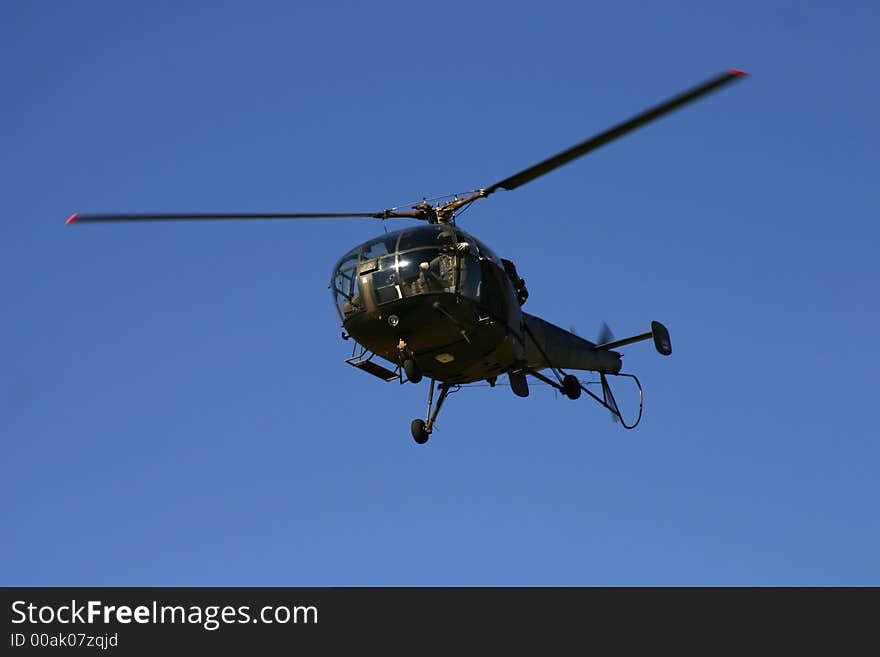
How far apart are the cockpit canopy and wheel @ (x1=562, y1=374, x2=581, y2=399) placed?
22.4 feet

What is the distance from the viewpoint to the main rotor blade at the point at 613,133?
2912 centimetres

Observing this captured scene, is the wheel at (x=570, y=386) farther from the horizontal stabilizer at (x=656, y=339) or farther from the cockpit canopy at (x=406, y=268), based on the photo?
the cockpit canopy at (x=406, y=268)

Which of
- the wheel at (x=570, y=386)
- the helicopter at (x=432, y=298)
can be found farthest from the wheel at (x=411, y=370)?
the wheel at (x=570, y=386)

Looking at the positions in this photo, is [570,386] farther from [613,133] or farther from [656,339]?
[613,133]

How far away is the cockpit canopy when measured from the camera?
3444cm

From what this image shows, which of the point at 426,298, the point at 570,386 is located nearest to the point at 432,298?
the point at 426,298

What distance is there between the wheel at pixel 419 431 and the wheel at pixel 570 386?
5.74 meters

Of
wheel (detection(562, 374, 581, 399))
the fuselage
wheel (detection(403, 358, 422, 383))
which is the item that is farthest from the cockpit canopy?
wheel (detection(562, 374, 581, 399))

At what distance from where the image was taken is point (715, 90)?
2936 centimetres

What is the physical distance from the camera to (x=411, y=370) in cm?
3500
